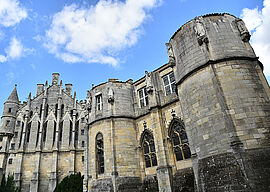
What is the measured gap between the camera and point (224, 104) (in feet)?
29.1

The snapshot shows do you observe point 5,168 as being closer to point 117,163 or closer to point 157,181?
point 117,163

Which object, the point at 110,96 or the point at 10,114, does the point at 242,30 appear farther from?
the point at 10,114

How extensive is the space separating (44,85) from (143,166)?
985 inches

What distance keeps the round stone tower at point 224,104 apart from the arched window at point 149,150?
5692 millimetres

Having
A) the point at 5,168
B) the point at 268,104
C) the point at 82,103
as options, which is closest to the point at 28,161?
the point at 5,168

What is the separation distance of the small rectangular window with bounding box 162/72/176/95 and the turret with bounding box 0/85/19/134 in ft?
76.9

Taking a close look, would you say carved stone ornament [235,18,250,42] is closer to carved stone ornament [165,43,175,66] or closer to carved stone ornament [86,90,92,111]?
carved stone ornament [165,43,175,66]

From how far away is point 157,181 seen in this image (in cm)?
1440

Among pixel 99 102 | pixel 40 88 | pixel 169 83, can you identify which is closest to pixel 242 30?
pixel 169 83

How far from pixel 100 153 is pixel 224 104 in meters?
11.1

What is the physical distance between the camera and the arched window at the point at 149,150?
1539 cm

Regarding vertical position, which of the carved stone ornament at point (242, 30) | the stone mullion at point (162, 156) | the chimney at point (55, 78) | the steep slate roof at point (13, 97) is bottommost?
the stone mullion at point (162, 156)

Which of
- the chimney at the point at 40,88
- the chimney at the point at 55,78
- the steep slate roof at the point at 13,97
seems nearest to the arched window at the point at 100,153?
the chimney at the point at 55,78

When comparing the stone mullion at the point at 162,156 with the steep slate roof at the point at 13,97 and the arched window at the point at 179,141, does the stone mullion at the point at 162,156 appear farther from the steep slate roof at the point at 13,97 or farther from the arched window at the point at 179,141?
the steep slate roof at the point at 13,97
